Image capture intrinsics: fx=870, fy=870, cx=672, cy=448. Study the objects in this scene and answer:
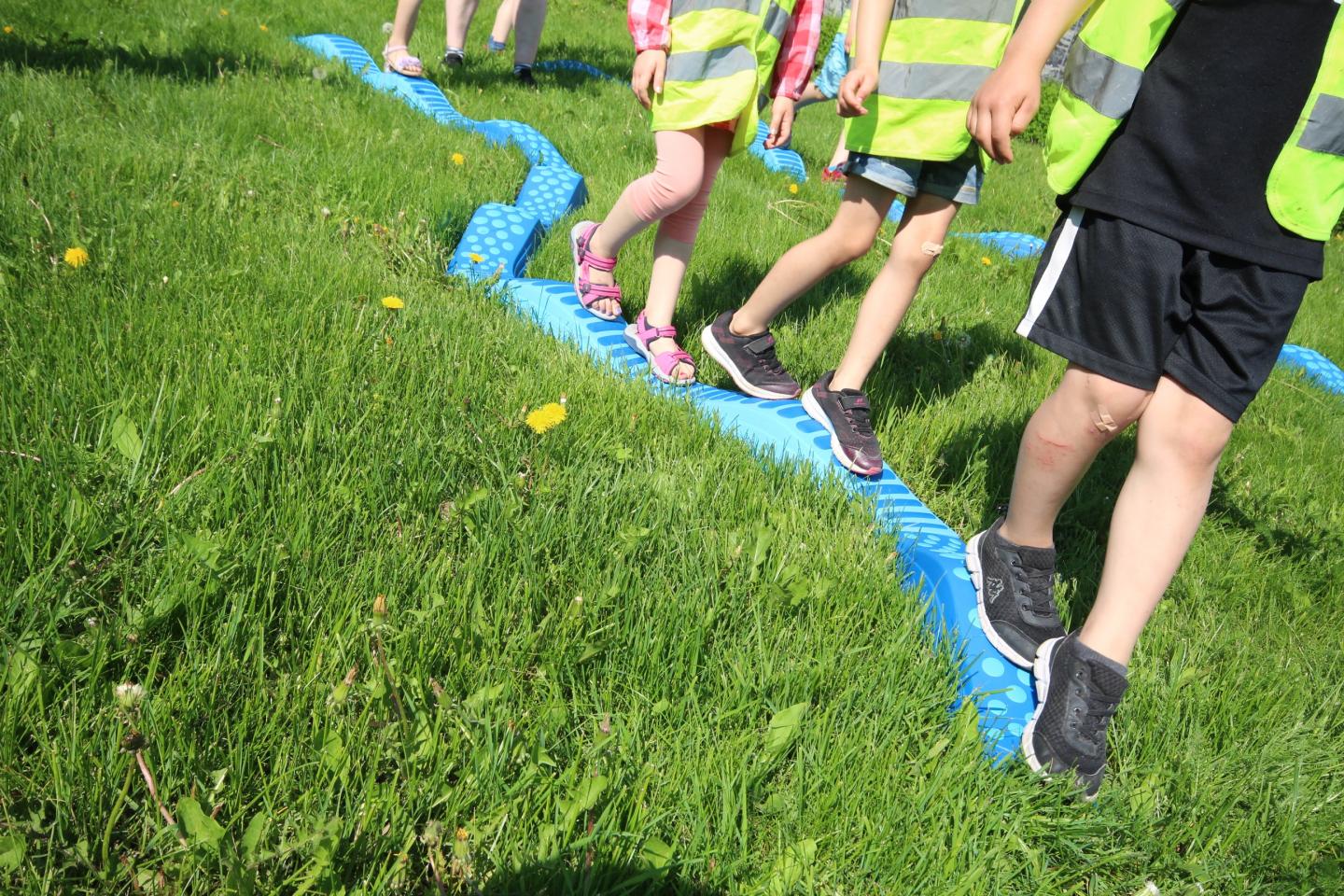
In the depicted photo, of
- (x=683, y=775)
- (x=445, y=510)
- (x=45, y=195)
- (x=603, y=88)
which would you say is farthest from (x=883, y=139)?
Answer: (x=603, y=88)

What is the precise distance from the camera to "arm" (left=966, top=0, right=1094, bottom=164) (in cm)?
161

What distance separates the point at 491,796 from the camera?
1.13 m

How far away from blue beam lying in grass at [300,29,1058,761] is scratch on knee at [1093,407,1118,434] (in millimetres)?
440

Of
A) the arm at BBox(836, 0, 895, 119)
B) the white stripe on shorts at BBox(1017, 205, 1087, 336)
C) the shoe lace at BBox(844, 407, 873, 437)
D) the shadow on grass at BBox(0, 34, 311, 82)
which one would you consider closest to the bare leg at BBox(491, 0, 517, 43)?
the shadow on grass at BBox(0, 34, 311, 82)

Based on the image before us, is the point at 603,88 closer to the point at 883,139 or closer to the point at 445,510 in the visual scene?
the point at 883,139

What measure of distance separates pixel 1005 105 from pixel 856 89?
0.72 m

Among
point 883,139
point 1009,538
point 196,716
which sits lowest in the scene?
point 196,716

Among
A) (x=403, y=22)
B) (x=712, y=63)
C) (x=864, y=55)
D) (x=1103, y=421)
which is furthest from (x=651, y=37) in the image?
(x=403, y=22)

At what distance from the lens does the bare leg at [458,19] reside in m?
5.73

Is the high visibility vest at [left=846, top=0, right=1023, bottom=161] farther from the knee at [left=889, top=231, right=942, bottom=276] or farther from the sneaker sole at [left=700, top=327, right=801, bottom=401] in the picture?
the sneaker sole at [left=700, top=327, right=801, bottom=401]

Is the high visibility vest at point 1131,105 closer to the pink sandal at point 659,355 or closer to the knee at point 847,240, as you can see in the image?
the knee at point 847,240

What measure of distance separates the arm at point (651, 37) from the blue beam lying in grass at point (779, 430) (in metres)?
0.74

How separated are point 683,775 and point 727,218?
327cm

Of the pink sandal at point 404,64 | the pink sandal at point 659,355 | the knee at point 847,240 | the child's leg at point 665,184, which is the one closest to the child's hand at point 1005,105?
the knee at point 847,240
